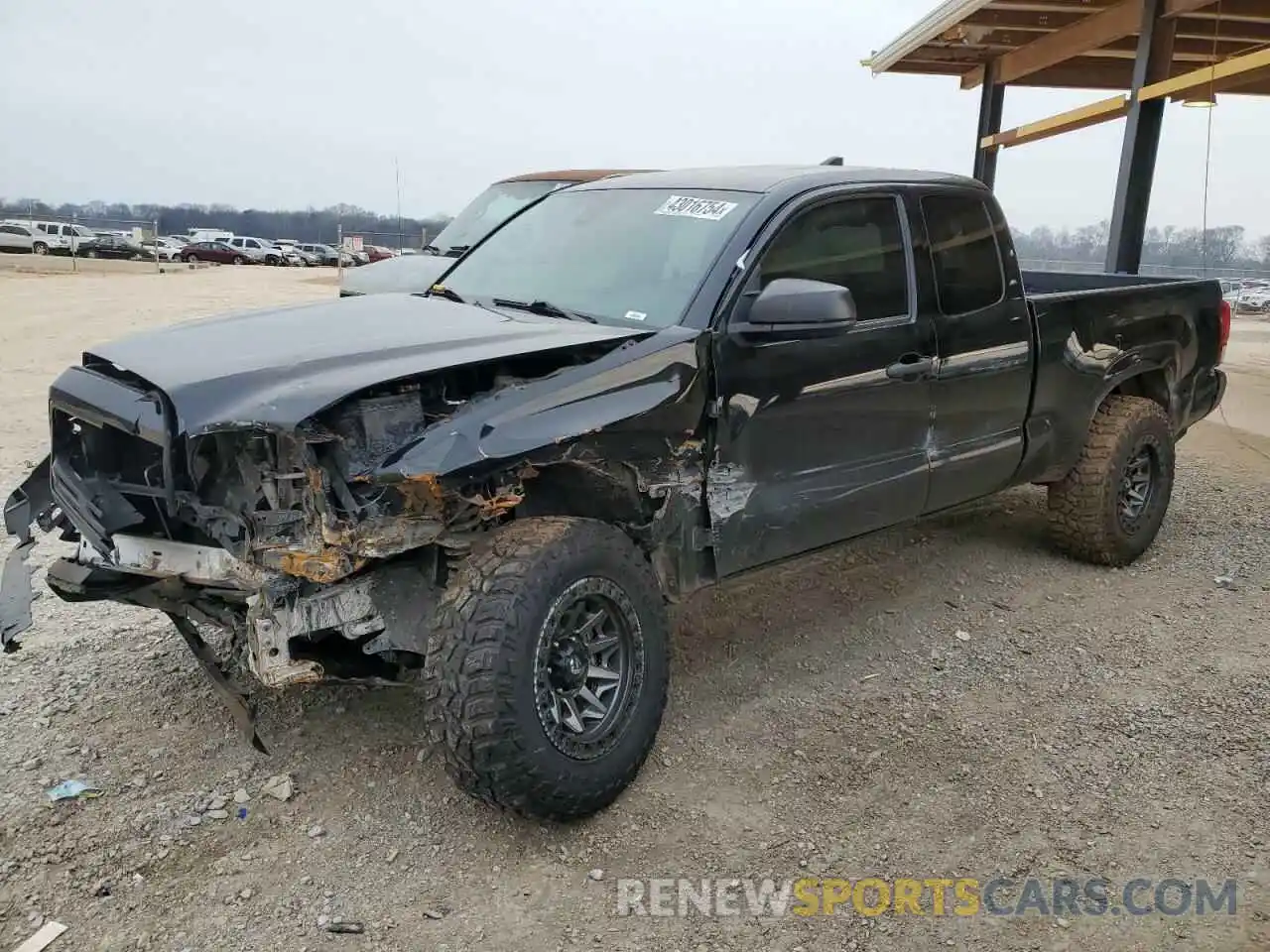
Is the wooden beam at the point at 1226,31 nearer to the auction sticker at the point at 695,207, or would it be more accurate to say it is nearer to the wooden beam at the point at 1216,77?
the wooden beam at the point at 1216,77

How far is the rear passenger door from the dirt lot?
2.57 ft

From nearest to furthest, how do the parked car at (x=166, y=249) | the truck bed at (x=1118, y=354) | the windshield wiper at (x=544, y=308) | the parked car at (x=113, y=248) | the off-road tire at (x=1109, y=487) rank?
the windshield wiper at (x=544, y=308) < the truck bed at (x=1118, y=354) < the off-road tire at (x=1109, y=487) < the parked car at (x=113, y=248) < the parked car at (x=166, y=249)

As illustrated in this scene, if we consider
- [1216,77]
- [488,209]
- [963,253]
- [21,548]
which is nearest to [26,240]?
[488,209]

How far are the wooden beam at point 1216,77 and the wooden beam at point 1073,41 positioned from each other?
83 cm

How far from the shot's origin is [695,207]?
3955 mm

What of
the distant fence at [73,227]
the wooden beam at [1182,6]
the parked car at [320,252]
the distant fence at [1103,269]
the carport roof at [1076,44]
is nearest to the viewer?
the distant fence at [1103,269]

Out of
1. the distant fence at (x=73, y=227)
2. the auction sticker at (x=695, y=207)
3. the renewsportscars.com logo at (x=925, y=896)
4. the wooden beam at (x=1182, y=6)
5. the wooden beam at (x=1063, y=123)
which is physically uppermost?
the wooden beam at (x=1182, y=6)

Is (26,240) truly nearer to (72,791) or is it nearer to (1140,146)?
(1140,146)

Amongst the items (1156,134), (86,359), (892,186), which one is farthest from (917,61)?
(86,359)

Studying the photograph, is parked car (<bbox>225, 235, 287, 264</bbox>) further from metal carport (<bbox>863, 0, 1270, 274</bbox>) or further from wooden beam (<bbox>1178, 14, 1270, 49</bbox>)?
wooden beam (<bbox>1178, 14, 1270, 49</bbox>)

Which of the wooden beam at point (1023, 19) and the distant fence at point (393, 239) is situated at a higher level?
the wooden beam at point (1023, 19)

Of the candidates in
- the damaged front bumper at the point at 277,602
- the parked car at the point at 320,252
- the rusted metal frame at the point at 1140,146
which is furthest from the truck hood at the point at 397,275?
the parked car at the point at 320,252

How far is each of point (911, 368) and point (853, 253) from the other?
51 cm

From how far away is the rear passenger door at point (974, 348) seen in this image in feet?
14.2
